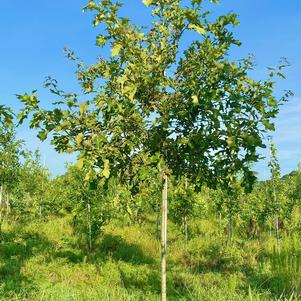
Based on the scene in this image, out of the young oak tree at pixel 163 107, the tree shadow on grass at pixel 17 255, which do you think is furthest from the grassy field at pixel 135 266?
the young oak tree at pixel 163 107

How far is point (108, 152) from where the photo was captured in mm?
6195

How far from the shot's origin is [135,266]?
15.2 meters

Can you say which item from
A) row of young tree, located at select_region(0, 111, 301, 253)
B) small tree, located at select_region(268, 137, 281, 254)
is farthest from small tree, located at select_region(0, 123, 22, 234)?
small tree, located at select_region(268, 137, 281, 254)

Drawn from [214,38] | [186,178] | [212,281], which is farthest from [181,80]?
[212,281]

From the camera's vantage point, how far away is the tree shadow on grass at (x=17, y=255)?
11391 millimetres

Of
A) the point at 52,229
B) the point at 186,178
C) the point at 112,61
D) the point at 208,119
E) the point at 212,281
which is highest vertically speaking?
the point at 112,61

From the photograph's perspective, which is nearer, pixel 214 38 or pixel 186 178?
pixel 214 38

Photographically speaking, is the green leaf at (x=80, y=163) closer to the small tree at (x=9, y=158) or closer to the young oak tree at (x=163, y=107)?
the young oak tree at (x=163, y=107)

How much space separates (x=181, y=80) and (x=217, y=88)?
94 centimetres

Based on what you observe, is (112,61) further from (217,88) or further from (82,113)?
(217,88)

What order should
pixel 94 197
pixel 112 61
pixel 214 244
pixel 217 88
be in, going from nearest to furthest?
pixel 217 88
pixel 112 61
pixel 94 197
pixel 214 244

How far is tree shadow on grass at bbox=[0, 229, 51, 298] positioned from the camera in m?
11.4

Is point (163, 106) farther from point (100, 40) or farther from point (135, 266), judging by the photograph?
point (135, 266)

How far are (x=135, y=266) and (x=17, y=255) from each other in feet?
14.6
